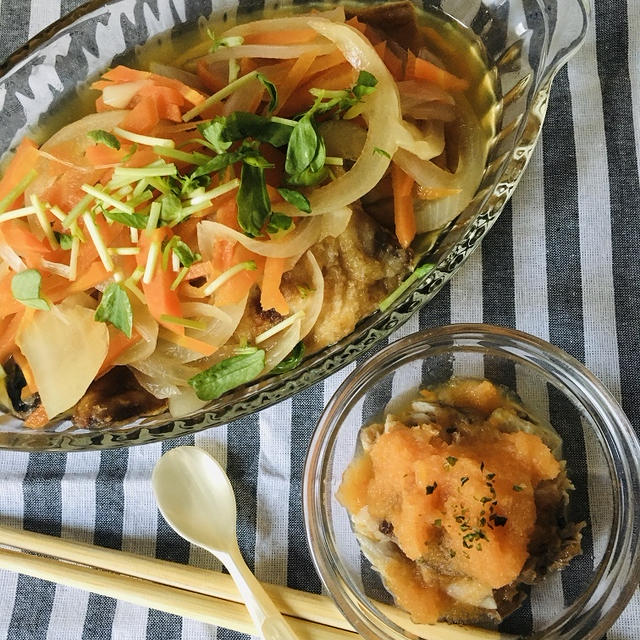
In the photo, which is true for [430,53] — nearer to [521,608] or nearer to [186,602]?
[521,608]

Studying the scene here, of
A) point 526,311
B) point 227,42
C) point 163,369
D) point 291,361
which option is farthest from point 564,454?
point 227,42

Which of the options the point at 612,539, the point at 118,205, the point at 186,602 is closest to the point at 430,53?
the point at 118,205

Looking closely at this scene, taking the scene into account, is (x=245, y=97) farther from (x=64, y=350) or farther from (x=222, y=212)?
(x=64, y=350)

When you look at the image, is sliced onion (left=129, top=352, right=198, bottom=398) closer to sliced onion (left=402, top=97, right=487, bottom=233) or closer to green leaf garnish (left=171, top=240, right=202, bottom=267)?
green leaf garnish (left=171, top=240, right=202, bottom=267)

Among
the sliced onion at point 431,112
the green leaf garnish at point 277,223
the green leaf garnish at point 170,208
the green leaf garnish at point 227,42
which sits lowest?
the green leaf garnish at point 277,223

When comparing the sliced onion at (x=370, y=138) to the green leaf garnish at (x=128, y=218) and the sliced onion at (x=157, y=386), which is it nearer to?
the green leaf garnish at (x=128, y=218)

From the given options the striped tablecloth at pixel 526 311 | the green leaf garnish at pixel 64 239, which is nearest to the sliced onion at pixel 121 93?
the green leaf garnish at pixel 64 239

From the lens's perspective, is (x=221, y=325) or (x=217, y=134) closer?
(x=217, y=134)
